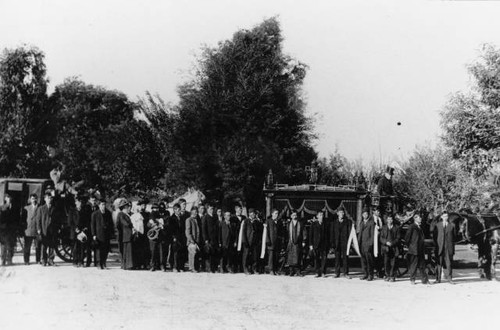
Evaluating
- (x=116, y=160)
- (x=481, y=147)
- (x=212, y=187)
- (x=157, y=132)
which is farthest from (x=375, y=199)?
(x=116, y=160)

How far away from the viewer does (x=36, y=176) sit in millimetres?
32469

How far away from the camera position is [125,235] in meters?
14.9

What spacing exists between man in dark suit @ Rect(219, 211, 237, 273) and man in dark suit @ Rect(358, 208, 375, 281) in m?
3.49

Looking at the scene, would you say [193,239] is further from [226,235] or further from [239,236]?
[239,236]

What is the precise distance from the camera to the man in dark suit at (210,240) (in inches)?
594

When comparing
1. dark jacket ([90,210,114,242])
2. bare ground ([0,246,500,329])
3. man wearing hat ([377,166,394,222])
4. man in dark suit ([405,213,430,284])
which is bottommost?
bare ground ([0,246,500,329])

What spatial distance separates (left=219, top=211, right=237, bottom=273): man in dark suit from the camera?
597 inches

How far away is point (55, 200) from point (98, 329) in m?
8.19

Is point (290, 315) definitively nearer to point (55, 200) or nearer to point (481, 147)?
point (55, 200)

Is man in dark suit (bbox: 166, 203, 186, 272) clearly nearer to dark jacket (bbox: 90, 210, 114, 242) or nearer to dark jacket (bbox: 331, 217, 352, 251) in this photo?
dark jacket (bbox: 90, 210, 114, 242)

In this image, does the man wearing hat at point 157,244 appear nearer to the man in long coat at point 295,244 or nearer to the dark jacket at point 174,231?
Result: the dark jacket at point 174,231

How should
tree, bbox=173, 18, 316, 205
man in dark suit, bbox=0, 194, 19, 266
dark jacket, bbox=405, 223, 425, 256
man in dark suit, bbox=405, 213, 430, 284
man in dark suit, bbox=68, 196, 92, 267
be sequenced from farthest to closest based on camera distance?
tree, bbox=173, 18, 316, 205
man in dark suit, bbox=68, 196, 92, 267
man in dark suit, bbox=0, 194, 19, 266
dark jacket, bbox=405, 223, 425, 256
man in dark suit, bbox=405, 213, 430, 284

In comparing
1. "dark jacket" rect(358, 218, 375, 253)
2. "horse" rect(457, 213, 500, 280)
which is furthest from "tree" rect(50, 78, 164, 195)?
"horse" rect(457, 213, 500, 280)

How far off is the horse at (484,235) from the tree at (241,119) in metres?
13.6
